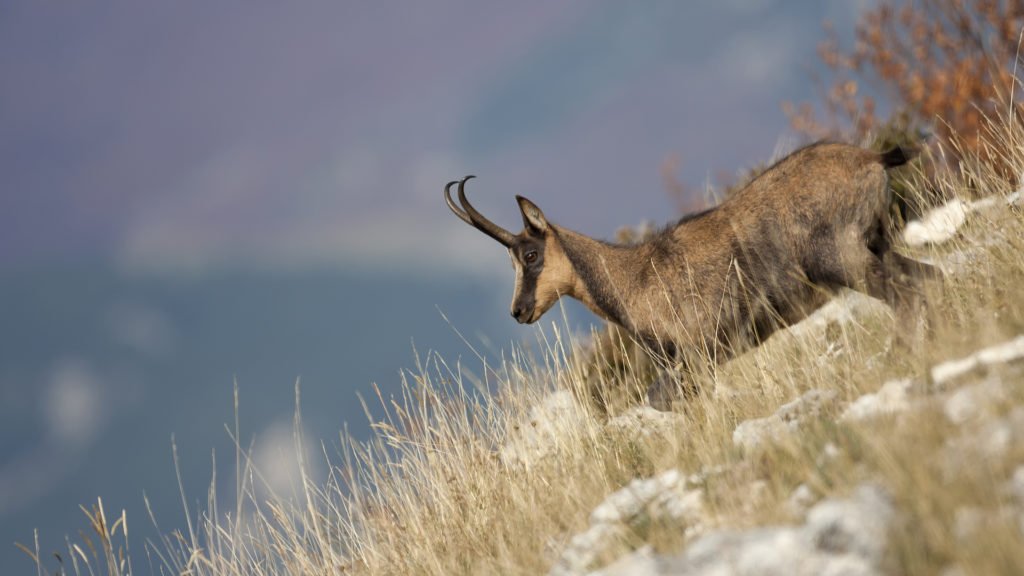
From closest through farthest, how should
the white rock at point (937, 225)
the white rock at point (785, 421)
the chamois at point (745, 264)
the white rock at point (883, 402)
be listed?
the white rock at point (883, 402), the white rock at point (785, 421), the chamois at point (745, 264), the white rock at point (937, 225)

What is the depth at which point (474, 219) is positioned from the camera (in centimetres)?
794

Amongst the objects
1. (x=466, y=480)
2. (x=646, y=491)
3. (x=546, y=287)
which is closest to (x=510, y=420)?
(x=466, y=480)

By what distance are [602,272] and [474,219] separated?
1.10 meters

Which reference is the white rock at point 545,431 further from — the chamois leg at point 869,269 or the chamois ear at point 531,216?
the chamois leg at point 869,269

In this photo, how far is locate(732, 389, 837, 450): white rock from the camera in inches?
192

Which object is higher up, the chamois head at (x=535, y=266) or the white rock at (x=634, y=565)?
the chamois head at (x=535, y=266)

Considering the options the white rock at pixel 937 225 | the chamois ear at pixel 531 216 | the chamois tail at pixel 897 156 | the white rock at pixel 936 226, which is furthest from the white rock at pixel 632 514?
the white rock at pixel 936 226

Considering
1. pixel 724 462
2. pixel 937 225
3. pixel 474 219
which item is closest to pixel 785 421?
pixel 724 462

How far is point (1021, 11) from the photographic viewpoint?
14.0m

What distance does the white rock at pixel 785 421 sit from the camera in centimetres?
487

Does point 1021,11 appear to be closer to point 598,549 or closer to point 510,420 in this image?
point 510,420

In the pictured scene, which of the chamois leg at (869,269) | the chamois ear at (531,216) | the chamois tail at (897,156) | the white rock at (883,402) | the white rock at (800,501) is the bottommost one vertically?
the white rock at (800,501)

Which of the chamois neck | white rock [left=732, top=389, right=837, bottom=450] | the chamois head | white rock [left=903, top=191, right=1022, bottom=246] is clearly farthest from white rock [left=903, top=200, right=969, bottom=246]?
white rock [left=732, top=389, right=837, bottom=450]

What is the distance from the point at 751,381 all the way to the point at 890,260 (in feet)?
4.56
